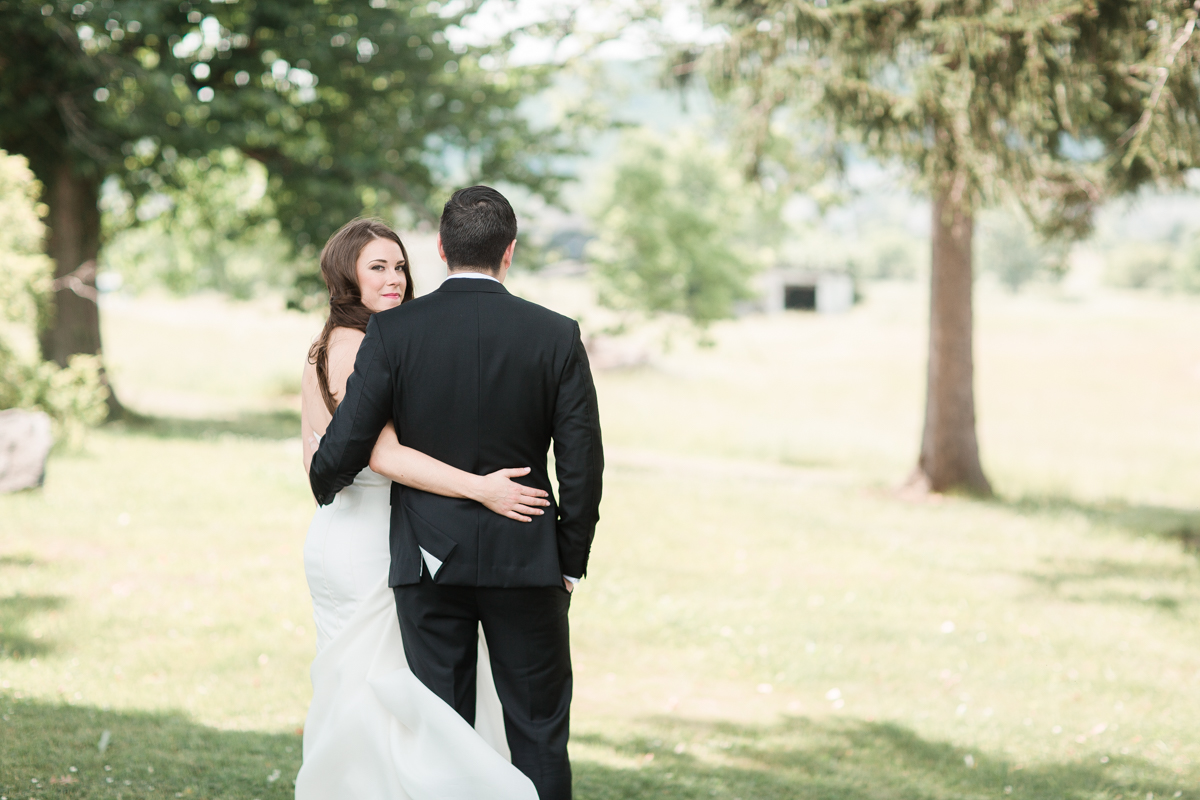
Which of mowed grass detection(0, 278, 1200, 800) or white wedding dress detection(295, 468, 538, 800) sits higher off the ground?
white wedding dress detection(295, 468, 538, 800)

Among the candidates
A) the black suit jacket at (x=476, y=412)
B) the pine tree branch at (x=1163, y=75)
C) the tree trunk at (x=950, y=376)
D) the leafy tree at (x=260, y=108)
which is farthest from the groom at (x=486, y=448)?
the tree trunk at (x=950, y=376)

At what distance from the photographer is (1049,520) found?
14.0m

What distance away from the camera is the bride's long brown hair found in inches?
149

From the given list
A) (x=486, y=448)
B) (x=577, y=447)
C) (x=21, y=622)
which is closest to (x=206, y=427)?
(x=21, y=622)

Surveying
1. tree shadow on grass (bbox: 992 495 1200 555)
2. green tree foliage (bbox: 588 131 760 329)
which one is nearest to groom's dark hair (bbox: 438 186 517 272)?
tree shadow on grass (bbox: 992 495 1200 555)

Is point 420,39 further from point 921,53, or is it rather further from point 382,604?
point 382,604

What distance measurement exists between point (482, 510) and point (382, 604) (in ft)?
2.12

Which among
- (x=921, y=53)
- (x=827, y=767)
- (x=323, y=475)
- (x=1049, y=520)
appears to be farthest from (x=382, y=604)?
(x=1049, y=520)

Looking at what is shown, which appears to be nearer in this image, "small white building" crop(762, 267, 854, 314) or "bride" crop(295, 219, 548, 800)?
"bride" crop(295, 219, 548, 800)

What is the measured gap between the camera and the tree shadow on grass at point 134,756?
4492 mm

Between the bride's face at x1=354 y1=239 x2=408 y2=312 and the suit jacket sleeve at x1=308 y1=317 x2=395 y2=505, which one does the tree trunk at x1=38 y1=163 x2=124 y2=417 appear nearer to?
the bride's face at x1=354 y1=239 x2=408 y2=312

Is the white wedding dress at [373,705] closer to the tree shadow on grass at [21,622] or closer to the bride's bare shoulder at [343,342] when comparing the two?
the bride's bare shoulder at [343,342]

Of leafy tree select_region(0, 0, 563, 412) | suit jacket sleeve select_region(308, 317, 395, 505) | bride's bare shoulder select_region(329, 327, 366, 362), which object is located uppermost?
leafy tree select_region(0, 0, 563, 412)

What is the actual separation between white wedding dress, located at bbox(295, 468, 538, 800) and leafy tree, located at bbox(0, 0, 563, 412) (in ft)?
41.4
